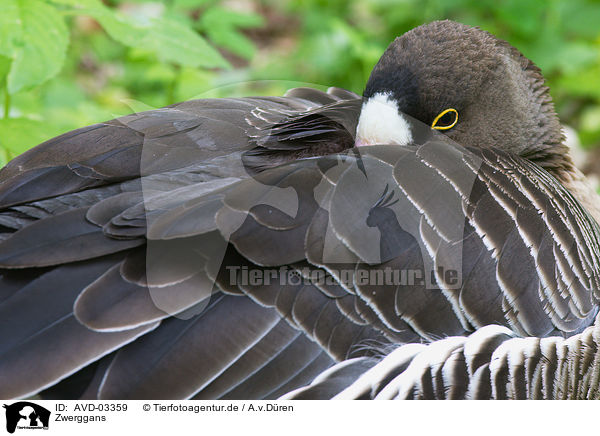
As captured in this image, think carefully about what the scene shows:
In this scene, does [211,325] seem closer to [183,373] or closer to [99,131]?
[183,373]

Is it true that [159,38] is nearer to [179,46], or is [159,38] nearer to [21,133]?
[179,46]

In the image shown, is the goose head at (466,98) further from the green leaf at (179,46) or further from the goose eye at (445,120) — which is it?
the green leaf at (179,46)

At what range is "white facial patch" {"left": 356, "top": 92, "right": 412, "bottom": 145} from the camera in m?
2.55

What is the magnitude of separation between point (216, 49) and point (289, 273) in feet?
12.9

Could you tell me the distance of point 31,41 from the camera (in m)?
2.72

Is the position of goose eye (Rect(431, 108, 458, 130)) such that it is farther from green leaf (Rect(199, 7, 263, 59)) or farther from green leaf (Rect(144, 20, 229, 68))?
green leaf (Rect(199, 7, 263, 59))

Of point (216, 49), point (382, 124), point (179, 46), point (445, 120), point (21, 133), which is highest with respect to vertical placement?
point (216, 49)

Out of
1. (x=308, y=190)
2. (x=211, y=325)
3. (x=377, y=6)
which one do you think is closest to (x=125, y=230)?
(x=211, y=325)

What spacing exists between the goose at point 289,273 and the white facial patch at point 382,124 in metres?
0.16

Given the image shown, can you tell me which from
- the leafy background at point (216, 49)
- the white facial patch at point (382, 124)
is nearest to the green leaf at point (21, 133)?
the leafy background at point (216, 49)

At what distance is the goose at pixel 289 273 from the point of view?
1984 millimetres
